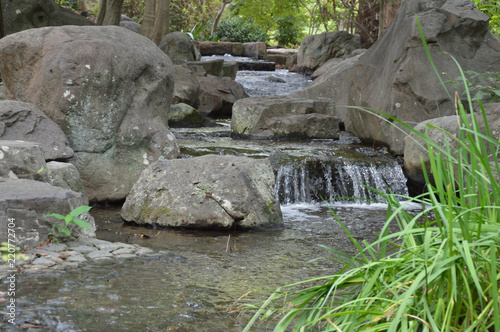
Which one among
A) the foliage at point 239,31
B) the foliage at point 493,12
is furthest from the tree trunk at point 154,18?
the foliage at point 239,31

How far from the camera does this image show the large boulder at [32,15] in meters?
15.3

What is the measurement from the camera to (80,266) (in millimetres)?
3932

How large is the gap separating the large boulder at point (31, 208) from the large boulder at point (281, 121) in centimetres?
596

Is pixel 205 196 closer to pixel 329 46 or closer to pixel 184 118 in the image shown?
pixel 184 118

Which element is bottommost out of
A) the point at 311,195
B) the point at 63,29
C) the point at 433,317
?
the point at 311,195

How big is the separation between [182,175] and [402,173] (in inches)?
150

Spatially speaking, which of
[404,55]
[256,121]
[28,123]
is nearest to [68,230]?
[28,123]

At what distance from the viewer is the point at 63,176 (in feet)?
19.0

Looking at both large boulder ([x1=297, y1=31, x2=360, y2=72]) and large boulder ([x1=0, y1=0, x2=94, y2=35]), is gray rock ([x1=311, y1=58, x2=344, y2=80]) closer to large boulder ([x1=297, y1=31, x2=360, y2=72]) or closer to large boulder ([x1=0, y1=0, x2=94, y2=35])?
large boulder ([x1=297, y1=31, x2=360, y2=72])

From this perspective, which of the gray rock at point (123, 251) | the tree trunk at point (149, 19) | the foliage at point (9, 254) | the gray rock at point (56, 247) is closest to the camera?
the foliage at point (9, 254)

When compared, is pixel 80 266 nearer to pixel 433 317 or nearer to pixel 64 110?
pixel 433 317

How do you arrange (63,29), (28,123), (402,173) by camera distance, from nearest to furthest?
(28,123)
(63,29)
(402,173)

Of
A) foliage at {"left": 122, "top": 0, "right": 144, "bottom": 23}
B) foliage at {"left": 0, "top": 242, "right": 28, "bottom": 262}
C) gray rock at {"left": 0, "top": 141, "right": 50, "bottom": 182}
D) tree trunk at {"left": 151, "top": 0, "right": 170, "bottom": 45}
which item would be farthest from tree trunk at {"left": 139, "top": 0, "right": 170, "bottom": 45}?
foliage at {"left": 122, "top": 0, "right": 144, "bottom": 23}

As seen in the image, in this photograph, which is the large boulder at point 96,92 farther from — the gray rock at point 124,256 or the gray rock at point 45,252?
the gray rock at point 45,252
